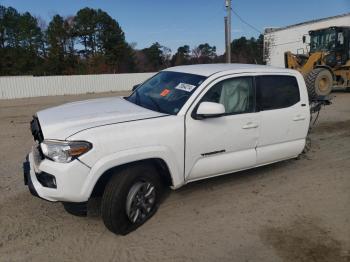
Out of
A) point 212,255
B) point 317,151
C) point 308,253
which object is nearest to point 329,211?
point 308,253

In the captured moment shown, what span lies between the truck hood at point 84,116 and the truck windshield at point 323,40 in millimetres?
15501

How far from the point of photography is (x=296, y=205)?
14.9ft

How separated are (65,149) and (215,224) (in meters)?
1.88

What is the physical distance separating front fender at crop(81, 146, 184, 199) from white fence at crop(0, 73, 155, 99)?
69.6 feet

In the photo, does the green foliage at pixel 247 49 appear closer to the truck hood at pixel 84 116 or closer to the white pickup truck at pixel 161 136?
the white pickup truck at pixel 161 136

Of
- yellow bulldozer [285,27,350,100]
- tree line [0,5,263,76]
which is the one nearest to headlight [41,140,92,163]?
yellow bulldozer [285,27,350,100]

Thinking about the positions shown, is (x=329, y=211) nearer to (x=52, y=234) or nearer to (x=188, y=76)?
→ (x=188, y=76)

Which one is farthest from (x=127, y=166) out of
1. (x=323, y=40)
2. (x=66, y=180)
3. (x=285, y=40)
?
(x=285, y=40)

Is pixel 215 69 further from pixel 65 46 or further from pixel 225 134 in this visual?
pixel 65 46

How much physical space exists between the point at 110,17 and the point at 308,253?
2210 inches

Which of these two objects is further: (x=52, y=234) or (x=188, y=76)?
(x=188, y=76)

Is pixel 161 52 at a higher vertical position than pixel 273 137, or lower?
higher

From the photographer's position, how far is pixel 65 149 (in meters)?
3.39

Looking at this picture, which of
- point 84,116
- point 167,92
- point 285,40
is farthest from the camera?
point 285,40
